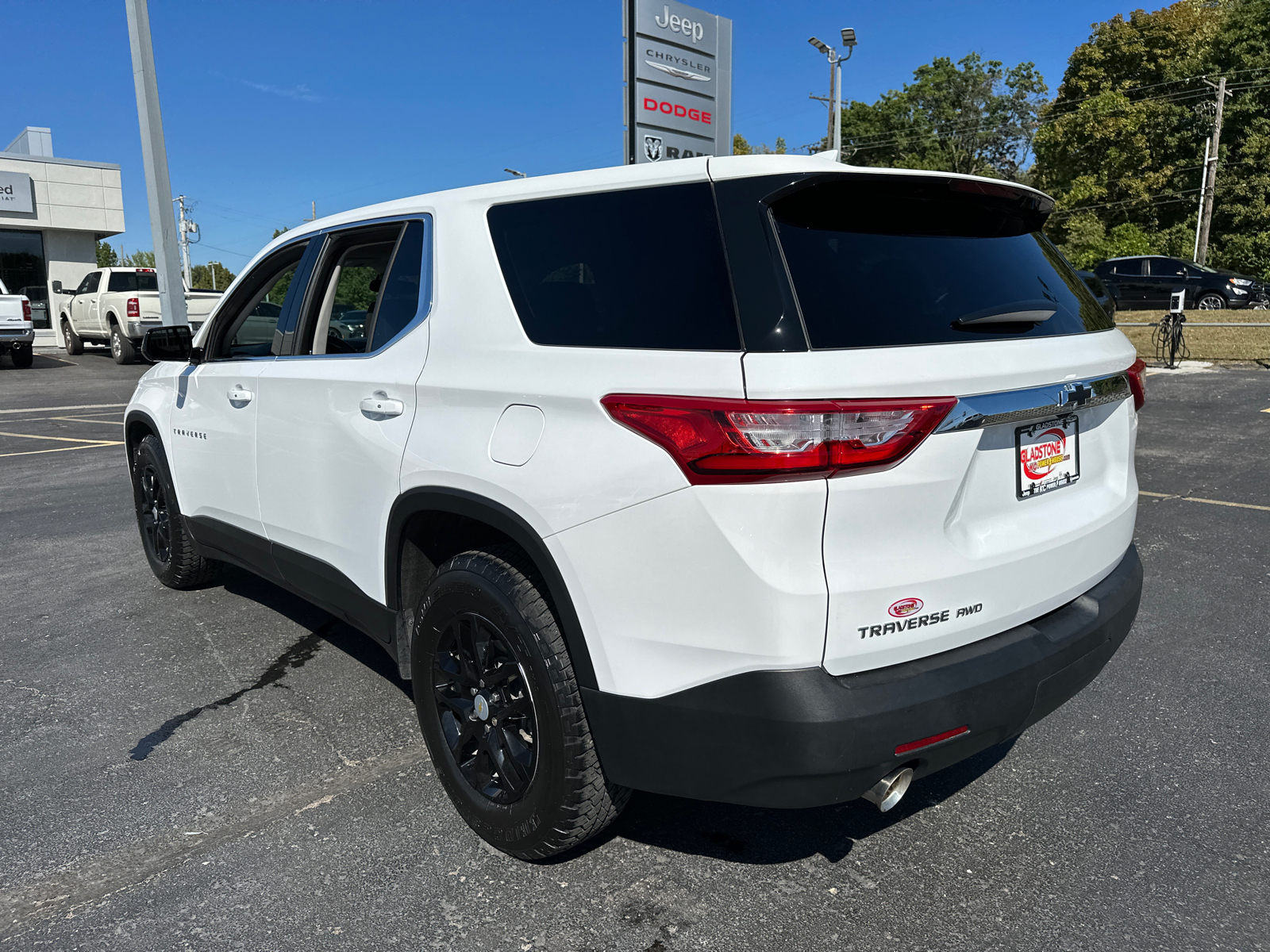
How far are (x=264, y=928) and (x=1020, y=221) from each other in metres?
2.75

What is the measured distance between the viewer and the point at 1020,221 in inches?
104

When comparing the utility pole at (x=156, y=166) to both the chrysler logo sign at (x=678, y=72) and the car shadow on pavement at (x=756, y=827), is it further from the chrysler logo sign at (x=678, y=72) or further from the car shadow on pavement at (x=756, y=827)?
the car shadow on pavement at (x=756, y=827)

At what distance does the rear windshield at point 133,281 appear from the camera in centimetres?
2100

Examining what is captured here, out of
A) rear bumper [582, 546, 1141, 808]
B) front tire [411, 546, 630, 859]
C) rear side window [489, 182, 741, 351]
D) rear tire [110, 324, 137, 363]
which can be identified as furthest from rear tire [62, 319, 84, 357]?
rear bumper [582, 546, 1141, 808]

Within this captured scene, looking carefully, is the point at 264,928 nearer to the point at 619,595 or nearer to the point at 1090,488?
the point at 619,595

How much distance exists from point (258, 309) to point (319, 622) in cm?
151

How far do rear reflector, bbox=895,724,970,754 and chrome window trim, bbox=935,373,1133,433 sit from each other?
664 millimetres

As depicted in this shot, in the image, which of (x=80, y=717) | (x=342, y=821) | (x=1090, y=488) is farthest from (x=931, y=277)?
(x=80, y=717)

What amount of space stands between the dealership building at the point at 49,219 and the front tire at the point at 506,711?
28.9 meters

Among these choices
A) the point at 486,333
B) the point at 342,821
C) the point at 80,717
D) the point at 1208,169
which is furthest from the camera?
the point at 1208,169

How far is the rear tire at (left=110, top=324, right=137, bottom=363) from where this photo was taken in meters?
20.6

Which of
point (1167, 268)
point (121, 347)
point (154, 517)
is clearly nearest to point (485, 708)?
point (154, 517)

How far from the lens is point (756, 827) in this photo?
8.89 feet

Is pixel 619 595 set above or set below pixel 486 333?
below
